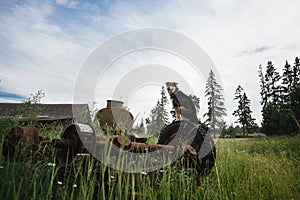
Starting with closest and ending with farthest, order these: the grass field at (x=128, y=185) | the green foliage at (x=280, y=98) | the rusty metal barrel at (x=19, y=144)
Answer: the grass field at (x=128, y=185) < the rusty metal barrel at (x=19, y=144) < the green foliage at (x=280, y=98)

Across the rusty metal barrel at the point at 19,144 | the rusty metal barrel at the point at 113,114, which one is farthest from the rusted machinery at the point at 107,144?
the rusty metal barrel at the point at 113,114

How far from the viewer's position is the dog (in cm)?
395

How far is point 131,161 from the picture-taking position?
6.97ft

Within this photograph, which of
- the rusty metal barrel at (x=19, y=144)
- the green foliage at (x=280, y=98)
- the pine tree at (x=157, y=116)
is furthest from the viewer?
the green foliage at (x=280, y=98)

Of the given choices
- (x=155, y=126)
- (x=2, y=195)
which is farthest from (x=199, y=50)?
(x=2, y=195)

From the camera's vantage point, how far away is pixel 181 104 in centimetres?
407

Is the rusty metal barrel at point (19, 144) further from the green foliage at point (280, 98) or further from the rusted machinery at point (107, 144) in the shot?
the green foliage at point (280, 98)

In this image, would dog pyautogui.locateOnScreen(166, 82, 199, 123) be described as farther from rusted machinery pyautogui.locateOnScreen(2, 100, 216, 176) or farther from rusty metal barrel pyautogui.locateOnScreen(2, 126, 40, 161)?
rusty metal barrel pyautogui.locateOnScreen(2, 126, 40, 161)

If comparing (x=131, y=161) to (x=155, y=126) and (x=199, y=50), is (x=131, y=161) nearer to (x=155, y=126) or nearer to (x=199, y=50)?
(x=155, y=126)

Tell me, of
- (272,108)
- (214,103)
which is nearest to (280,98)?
(272,108)

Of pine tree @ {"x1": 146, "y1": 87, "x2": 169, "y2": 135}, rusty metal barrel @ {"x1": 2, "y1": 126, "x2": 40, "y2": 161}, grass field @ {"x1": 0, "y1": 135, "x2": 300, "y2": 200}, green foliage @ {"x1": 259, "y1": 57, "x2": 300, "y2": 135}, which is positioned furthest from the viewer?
green foliage @ {"x1": 259, "y1": 57, "x2": 300, "y2": 135}

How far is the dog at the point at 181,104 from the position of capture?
395 centimetres

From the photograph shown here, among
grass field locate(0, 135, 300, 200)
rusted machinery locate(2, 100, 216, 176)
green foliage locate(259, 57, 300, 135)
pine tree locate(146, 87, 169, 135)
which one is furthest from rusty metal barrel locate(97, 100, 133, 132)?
green foliage locate(259, 57, 300, 135)

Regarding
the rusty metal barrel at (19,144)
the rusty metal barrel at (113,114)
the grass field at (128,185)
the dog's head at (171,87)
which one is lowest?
the grass field at (128,185)
